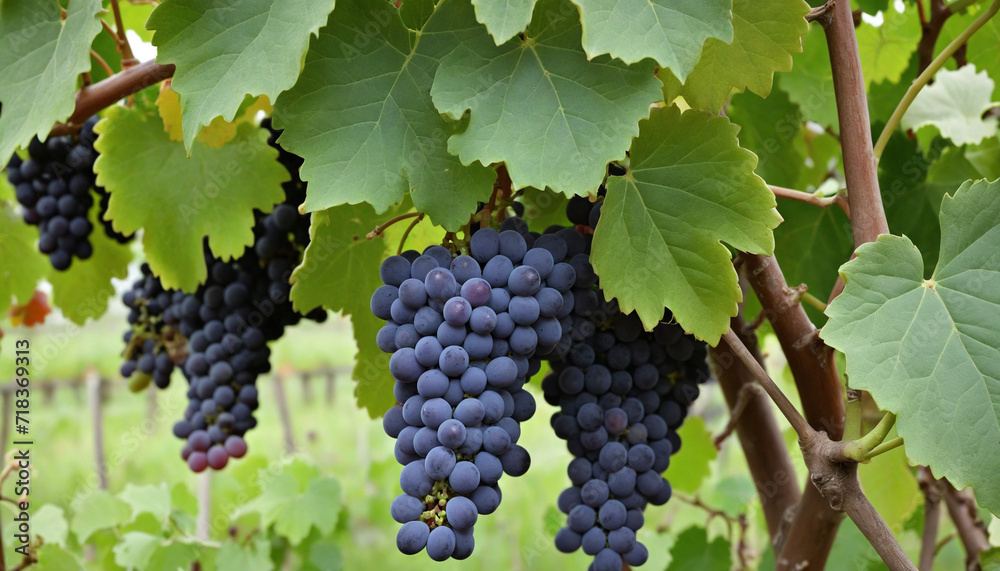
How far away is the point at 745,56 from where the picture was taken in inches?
31.0

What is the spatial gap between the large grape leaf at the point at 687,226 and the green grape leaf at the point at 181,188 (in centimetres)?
51

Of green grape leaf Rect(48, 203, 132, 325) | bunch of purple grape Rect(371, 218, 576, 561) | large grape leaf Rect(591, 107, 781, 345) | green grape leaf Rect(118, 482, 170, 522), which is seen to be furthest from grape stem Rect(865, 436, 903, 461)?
green grape leaf Rect(118, 482, 170, 522)

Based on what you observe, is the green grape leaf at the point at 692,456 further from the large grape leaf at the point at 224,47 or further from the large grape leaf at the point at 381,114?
the large grape leaf at the point at 224,47

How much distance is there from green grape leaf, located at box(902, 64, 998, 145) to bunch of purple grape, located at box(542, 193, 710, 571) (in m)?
0.67

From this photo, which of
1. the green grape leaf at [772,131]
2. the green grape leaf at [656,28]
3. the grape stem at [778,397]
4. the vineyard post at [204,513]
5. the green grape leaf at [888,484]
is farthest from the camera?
the vineyard post at [204,513]

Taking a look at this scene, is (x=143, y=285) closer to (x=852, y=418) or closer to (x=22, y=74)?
(x=22, y=74)

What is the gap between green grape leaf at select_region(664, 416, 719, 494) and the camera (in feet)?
4.72

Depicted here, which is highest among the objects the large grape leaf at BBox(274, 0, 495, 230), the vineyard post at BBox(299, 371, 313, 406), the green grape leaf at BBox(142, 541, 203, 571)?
the large grape leaf at BBox(274, 0, 495, 230)

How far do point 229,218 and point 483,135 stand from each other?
1.67 feet

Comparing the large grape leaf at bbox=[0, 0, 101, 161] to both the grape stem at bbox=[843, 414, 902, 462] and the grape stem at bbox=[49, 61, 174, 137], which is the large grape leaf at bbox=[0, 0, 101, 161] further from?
the grape stem at bbox=[843, 414, 902, 462]

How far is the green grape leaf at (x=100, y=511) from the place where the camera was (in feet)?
5.38

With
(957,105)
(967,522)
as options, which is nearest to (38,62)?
(957,105)

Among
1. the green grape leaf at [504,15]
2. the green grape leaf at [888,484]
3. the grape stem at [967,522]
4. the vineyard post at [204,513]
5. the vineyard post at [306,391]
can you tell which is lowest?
the vineyard post at [306,391]

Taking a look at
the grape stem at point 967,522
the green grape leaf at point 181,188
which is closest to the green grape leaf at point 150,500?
the green grape leaf at point 181,188
